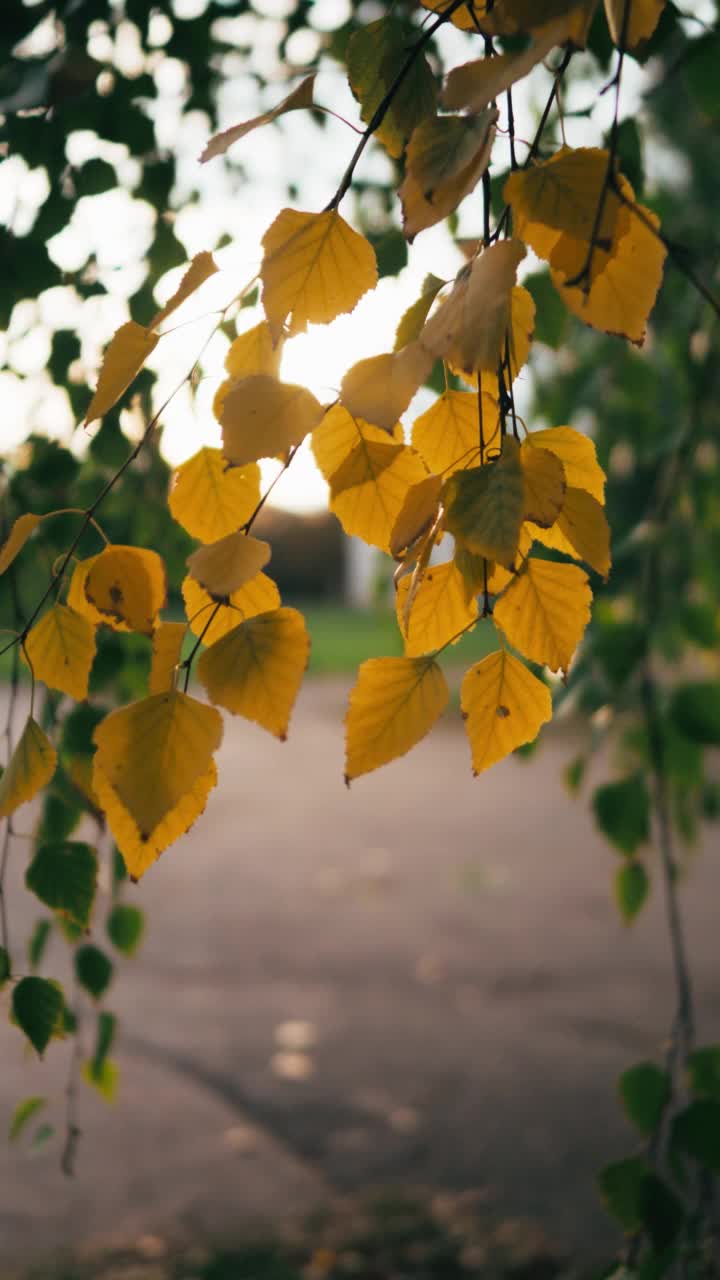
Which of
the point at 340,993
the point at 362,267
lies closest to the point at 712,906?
the point at 340,993

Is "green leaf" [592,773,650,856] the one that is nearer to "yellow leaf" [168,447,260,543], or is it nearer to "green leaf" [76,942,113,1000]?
"green leaf" [76,942,113,1000]

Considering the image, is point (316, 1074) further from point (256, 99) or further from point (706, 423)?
point (256, 99)

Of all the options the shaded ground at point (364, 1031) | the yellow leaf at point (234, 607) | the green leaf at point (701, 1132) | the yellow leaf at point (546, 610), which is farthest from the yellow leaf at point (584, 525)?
the shaded ground at point (364, 1031)

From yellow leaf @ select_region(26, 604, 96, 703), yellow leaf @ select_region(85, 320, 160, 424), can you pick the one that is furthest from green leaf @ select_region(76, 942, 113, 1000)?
yellow leaf @ select_region(85, 320, 160, 424)

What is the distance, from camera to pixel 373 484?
447 mm

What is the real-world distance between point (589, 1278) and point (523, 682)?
1514 millimetres

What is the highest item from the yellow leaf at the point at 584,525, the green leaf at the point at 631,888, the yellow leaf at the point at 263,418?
the yellow leaf at the point at 263,418

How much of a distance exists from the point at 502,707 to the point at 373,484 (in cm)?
10

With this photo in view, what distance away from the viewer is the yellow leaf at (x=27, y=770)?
0.44 m

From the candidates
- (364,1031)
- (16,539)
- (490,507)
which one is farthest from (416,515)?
(364,1031)

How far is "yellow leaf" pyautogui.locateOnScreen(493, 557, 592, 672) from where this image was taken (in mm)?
422

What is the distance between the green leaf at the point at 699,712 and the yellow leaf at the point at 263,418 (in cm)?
80

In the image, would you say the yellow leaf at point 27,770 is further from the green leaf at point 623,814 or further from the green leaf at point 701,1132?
the green leaf at point 623,814

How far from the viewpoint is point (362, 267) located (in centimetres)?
42
